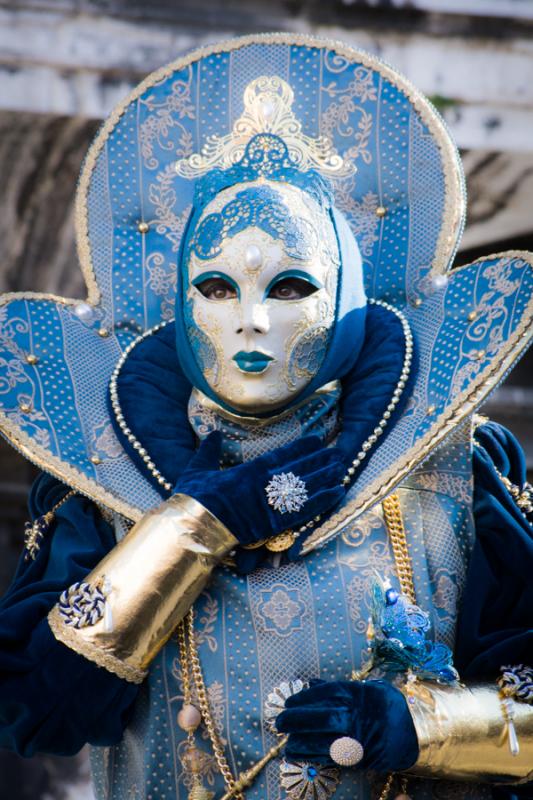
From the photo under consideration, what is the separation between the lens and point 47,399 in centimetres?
311

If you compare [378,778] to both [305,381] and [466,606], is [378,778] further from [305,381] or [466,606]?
[305,381]

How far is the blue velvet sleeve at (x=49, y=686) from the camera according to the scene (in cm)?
275

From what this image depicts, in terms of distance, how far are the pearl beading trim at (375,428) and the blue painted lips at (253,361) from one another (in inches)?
8.8

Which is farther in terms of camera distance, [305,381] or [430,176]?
[430,176]

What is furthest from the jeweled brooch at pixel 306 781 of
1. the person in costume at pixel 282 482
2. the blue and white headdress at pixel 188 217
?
the blue and white headdress at pixel 188 217

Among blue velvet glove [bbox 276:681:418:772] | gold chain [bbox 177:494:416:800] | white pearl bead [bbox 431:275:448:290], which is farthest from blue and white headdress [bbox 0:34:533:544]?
blue velvet glove [bbox 276:681:418:772]

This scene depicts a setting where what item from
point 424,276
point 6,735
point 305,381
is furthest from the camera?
point 424,276

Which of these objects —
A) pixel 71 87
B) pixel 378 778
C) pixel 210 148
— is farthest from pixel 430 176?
pixel 71 87

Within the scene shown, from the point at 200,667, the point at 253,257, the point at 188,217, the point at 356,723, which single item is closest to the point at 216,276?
the point at 253,257

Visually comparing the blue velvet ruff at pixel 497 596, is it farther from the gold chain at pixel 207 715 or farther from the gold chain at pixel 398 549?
the gold chain at pixel 207 715

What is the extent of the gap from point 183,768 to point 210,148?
122 cm

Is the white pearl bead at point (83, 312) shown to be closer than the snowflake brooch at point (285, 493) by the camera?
No

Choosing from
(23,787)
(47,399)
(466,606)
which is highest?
(47,399)

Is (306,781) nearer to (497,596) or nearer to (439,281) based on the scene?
(497,596)
